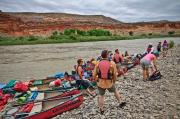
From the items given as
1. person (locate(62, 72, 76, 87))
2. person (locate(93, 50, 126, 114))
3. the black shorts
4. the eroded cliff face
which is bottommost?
person (locate(62, 72, 76, 87))

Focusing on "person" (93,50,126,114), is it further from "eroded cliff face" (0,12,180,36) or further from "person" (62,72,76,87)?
"eroded cliff face" (0,12,180,36)

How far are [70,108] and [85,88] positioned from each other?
2337 millimetres

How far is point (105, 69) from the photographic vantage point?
8.66m

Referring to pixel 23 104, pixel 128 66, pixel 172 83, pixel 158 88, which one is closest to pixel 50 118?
pixel 23 104

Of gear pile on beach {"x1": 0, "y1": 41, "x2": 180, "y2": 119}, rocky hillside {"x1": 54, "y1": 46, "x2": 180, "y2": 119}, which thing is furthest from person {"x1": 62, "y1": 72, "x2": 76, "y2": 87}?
rocky hillside {"x1": 54, "y1": 46, "x2": 180, "y2": 119}

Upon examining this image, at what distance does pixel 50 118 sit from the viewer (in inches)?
398

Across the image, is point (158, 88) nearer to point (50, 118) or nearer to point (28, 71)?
point (50, 118)

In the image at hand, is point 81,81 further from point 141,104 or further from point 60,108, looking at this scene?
point 141,104

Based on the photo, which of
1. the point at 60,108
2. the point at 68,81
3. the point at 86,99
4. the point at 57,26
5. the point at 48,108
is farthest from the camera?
the point at 57,26

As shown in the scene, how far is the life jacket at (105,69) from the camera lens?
8664 mm

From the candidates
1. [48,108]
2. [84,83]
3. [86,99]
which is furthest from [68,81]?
[48,108]

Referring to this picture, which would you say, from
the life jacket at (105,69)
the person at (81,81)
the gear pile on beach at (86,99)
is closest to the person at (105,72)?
the life jacket at (105,69)

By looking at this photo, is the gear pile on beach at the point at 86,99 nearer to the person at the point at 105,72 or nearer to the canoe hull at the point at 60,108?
the canoe hull at the point at 60,108

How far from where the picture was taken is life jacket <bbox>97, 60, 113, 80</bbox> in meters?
8.66
